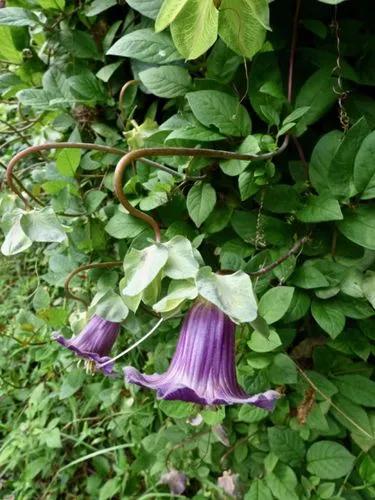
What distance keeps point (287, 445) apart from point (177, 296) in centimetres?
51

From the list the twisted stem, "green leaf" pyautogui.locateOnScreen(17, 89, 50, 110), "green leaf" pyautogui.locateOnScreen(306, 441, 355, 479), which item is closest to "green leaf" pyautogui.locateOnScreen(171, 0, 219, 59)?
the twisted stem

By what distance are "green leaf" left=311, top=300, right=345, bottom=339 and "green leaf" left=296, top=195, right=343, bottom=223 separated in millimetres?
143

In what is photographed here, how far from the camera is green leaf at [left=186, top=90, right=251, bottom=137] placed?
0.64m

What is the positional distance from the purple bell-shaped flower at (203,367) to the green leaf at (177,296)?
4cm

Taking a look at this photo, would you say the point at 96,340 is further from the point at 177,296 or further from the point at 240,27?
the point at 240,27

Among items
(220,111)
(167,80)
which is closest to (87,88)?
(167,80)

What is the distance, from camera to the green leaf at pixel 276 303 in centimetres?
66

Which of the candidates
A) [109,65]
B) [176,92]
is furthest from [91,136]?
[176,92]

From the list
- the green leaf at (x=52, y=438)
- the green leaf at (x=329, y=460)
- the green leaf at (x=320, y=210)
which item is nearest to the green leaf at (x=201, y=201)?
the green leaf at (x=320, y=210)

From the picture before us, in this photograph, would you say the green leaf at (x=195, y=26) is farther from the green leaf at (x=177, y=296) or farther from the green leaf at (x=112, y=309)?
the green leaf at (x=112, y=309)

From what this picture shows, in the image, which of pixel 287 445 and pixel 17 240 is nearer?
pixel 17 240

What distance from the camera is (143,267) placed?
0.49 metres

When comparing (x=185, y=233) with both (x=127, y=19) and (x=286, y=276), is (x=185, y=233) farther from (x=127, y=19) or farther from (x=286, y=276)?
(x=127, y=19)

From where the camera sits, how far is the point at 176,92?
718 millimetres
